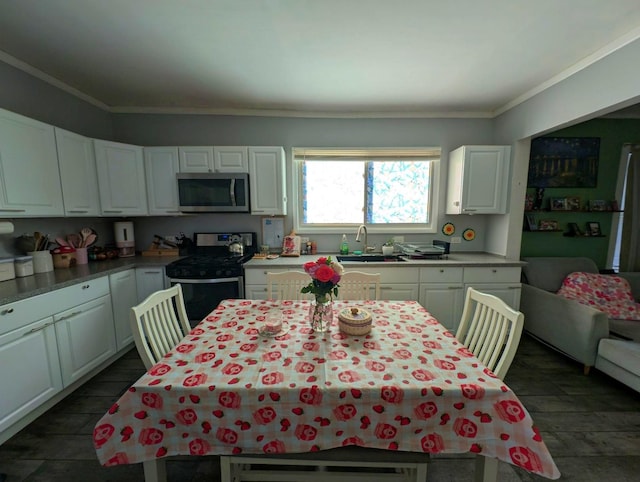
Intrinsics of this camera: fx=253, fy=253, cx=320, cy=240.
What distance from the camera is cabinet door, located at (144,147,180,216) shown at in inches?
107

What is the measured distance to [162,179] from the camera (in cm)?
276

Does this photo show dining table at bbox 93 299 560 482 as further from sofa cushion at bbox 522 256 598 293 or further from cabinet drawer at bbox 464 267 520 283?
sofa cushion at bbox 522 256 598 293

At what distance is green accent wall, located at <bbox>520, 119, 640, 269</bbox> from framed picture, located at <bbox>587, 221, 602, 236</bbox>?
4 cm

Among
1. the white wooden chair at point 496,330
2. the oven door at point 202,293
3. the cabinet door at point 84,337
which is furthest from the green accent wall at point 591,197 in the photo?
the cabinet door at point 84,337

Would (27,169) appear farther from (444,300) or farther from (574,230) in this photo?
(574,230)

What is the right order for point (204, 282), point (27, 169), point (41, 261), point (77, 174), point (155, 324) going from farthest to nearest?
1. point (204, 282)
2. point (77, 174)
3. point (41, 261)
4. point (27, 169)
5. point (155, 324)

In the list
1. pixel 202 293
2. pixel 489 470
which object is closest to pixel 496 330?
pixel 489 470

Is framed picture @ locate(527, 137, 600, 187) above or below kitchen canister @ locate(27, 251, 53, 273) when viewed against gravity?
above

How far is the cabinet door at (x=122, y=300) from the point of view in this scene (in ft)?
7.38

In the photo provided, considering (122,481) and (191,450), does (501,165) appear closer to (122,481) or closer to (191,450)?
(191,450)

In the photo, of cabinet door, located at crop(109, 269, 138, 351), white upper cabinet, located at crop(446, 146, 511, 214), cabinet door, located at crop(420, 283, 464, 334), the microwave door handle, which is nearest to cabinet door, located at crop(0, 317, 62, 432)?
cabinet door, located at crop(109, 269, 138, 351)

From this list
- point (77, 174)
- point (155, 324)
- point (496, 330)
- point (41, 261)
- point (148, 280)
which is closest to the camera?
point (496, 330)

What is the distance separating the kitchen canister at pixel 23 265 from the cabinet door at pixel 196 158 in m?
1.43

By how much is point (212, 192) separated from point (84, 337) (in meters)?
1.61
